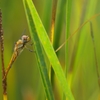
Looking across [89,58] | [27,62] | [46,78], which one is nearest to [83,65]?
[89,58]

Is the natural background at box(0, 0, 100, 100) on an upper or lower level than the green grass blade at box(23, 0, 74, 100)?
lower

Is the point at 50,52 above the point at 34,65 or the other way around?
above

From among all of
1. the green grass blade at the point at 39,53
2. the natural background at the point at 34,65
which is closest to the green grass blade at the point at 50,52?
the green grass blade at the point at 39,53

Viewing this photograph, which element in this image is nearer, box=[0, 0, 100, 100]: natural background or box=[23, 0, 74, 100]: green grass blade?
box=[23, 0, 74, 100]: green grass blade

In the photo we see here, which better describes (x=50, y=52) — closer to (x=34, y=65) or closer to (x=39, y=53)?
(x=39, y=53)

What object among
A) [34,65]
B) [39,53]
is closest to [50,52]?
[39,53]

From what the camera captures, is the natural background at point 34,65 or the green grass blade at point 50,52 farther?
the natural background at point 34,65

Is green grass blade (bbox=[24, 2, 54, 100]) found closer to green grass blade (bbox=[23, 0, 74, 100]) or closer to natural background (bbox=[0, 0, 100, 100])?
green grass blade (bbox=[23, 0, 74, 100])

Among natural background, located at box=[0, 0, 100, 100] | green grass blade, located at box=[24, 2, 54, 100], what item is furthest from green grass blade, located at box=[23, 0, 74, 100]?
natural background, located at box=[0, 0, 100, 100]

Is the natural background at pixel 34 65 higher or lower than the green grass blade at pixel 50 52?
lower

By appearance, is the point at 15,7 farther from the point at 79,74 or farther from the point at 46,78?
the point at 46,78

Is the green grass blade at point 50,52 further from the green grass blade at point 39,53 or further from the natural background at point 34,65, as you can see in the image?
the natural background at point 34,65
